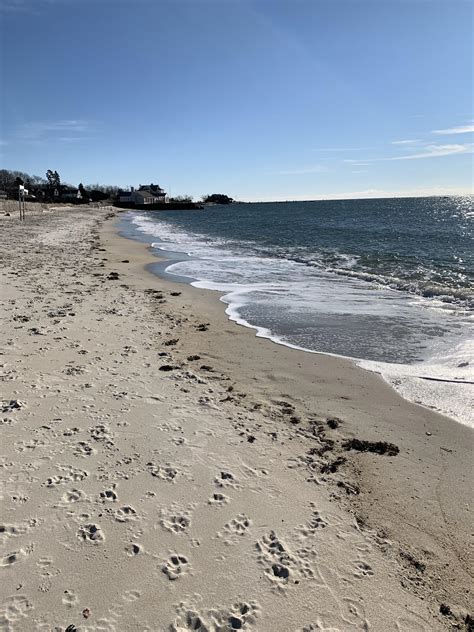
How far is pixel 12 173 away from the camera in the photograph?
16950cm

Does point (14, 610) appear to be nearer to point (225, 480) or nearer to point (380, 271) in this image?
point (225, 480)

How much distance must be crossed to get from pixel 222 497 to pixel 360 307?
9.12 m

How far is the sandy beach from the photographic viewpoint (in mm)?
2943

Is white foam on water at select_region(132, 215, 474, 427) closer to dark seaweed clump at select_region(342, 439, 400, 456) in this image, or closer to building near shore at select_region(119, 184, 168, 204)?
dark seaweed clump at select_region(342, 439, 400, 456)

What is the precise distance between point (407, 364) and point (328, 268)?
43.5 feet

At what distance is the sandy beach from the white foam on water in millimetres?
548

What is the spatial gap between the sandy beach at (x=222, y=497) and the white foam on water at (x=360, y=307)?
0.55 m

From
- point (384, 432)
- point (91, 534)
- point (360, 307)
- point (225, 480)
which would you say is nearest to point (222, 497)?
point (225, 480)

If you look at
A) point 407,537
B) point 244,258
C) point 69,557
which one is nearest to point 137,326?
point 69,557

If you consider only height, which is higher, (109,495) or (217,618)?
(109,495)

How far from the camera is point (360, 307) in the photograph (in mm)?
12148

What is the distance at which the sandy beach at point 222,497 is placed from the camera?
9.66ft

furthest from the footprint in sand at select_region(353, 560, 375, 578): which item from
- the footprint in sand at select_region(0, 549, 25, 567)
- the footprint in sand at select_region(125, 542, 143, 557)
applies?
the footprint in sand at select_region(0, 549, 25, 567)

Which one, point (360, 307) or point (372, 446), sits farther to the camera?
point (360, 307)
